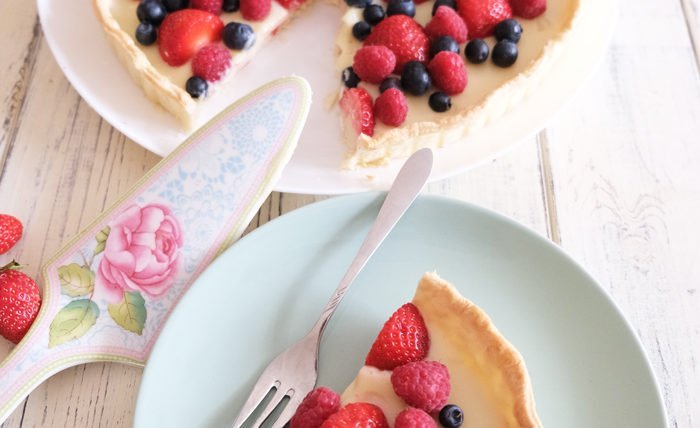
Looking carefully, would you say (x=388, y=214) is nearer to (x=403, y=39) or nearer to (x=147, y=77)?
(x=403, y=39)

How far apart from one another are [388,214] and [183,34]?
791 mm

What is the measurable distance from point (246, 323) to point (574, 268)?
662 mm

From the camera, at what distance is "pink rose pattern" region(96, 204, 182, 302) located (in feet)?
5.27

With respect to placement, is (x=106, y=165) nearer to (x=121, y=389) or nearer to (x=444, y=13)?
(x=121, y=389)

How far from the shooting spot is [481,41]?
204 cm

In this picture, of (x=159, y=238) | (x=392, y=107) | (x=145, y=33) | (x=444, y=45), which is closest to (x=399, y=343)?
(x=159, y=238)

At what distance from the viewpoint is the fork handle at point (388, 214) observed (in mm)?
1541

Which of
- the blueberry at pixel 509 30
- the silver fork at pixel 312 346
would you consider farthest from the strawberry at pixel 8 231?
the blueberry at pixel 509 30

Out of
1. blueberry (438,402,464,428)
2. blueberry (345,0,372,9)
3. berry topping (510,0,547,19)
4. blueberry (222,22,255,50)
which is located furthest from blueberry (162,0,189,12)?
blueberry (438,402,464,428)

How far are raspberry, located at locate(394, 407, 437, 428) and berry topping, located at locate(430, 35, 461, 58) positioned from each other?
1.02m

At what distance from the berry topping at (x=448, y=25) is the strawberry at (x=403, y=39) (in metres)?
0.04

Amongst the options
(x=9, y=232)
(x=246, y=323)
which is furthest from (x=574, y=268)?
(x=9, y=232)

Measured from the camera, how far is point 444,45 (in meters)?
2.02

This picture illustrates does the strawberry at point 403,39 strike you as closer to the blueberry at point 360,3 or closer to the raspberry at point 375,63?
the raspberry at point 375,63
